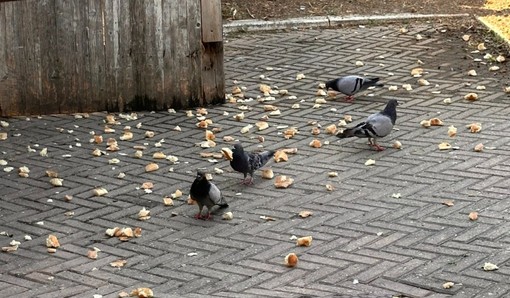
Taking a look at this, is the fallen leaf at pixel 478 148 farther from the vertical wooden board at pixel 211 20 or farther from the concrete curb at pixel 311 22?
the concrete curb at pixel 311 22

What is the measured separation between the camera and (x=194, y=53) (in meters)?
9.69

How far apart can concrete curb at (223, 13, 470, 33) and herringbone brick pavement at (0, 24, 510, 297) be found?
169 cm

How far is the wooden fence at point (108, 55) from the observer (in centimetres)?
933

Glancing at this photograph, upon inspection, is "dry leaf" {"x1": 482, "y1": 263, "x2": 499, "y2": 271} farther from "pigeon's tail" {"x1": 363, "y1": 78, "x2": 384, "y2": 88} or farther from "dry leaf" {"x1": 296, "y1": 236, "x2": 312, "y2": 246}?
"pigeon's tail" {"x1": 363, "y1": 78, "x2": 384, "y2": 88}

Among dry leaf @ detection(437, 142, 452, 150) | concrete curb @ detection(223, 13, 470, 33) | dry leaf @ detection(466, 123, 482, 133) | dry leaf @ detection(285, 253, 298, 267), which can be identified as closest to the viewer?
dry leaf @ detection(285, 253, 298, 267)

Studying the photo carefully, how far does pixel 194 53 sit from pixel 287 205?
289 centimetres

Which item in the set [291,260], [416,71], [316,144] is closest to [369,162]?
[316,144]

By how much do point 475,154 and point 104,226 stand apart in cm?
307

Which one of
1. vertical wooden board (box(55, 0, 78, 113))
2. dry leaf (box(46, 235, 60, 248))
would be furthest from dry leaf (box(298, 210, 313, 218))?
vertical wooden board (box(55, 0, 78, 113))

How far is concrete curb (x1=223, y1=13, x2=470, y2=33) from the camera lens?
1220 cm

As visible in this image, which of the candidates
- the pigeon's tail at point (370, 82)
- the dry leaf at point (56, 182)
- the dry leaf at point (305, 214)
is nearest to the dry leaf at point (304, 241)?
the dry leaf at point (305, 214)

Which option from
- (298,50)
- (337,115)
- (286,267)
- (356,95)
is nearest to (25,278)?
(286,267)

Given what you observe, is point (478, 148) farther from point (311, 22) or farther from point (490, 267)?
point (311, 22)

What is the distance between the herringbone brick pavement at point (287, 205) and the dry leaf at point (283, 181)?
0.16 feet
